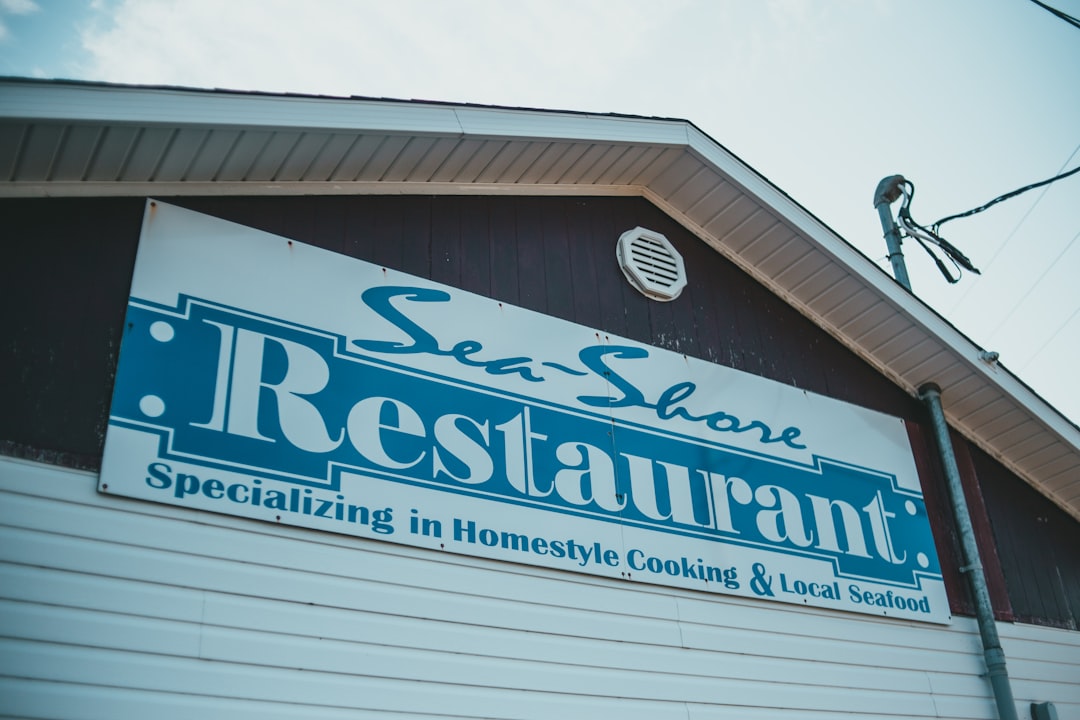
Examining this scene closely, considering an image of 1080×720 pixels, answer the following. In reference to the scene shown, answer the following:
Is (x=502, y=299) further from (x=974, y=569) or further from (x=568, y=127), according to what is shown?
(x=974, y=569)

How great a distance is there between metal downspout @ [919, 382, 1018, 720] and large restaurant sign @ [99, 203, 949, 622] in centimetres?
37

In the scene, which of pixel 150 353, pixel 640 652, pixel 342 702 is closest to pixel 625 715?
pixel 640 652

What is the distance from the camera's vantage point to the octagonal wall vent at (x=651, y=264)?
7773 mm

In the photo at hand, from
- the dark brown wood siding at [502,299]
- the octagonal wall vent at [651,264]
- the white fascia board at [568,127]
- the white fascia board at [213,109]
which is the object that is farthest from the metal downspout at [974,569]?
the white fascia board at [213,109]

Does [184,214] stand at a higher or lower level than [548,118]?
lower

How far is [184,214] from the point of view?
232 inches

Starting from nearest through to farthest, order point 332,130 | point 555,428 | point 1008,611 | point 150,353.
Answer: point 150,353 → point 332,130 → point 555,428 → point 1008,611

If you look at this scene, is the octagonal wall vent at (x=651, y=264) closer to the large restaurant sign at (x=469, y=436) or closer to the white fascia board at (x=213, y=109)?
the large restaurant sign at (x=469, y=436)

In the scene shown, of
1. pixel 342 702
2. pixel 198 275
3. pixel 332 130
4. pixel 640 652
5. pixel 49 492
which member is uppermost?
pixel 332 130

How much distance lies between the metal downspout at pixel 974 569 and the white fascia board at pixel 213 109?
186 inches

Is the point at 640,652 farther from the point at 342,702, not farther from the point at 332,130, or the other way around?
the point at 332,130

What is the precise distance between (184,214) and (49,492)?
1768 millimetres

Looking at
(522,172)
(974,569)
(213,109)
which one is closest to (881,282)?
(974,569)

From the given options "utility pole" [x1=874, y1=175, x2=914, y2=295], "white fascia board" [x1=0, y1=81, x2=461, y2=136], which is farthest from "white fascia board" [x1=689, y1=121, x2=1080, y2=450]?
"white fascia board" [x1=0, y1=81, x2=461, y2=136]
